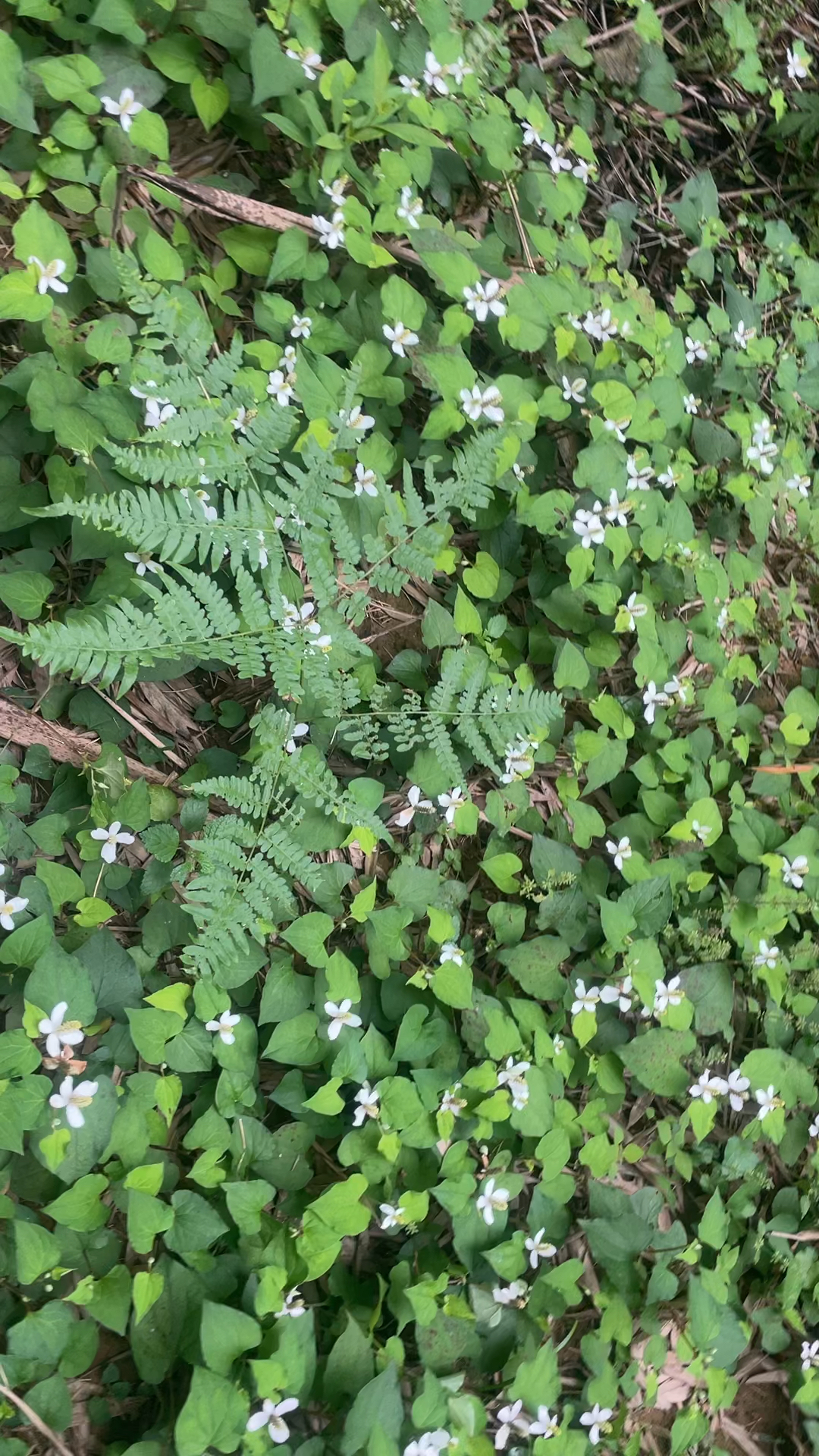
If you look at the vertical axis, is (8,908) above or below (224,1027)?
above

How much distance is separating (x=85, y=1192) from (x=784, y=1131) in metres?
2.30

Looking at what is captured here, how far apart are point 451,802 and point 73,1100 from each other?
1176 millimetres

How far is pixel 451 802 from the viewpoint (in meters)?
2.38

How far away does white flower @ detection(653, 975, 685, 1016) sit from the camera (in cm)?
258

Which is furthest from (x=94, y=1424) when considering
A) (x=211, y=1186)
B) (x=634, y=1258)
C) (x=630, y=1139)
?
(x=630, y=1139)

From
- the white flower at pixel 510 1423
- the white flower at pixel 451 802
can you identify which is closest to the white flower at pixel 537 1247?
the white flower at pixel 510 1423

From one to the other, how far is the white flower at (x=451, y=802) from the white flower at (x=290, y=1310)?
3.94 ft

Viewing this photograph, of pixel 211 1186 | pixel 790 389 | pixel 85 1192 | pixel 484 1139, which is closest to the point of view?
pixel 85 1192

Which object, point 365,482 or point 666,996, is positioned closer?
point 365,482

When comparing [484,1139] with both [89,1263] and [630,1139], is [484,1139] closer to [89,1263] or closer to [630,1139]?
[630,1139]

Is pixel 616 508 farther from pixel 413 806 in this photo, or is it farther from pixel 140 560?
pixel 140 560

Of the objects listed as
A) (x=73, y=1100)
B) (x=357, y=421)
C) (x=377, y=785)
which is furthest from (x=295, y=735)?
(x=73, y=1100)

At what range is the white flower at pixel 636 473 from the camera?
8.97ft

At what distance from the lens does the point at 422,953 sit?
244 centimetres
